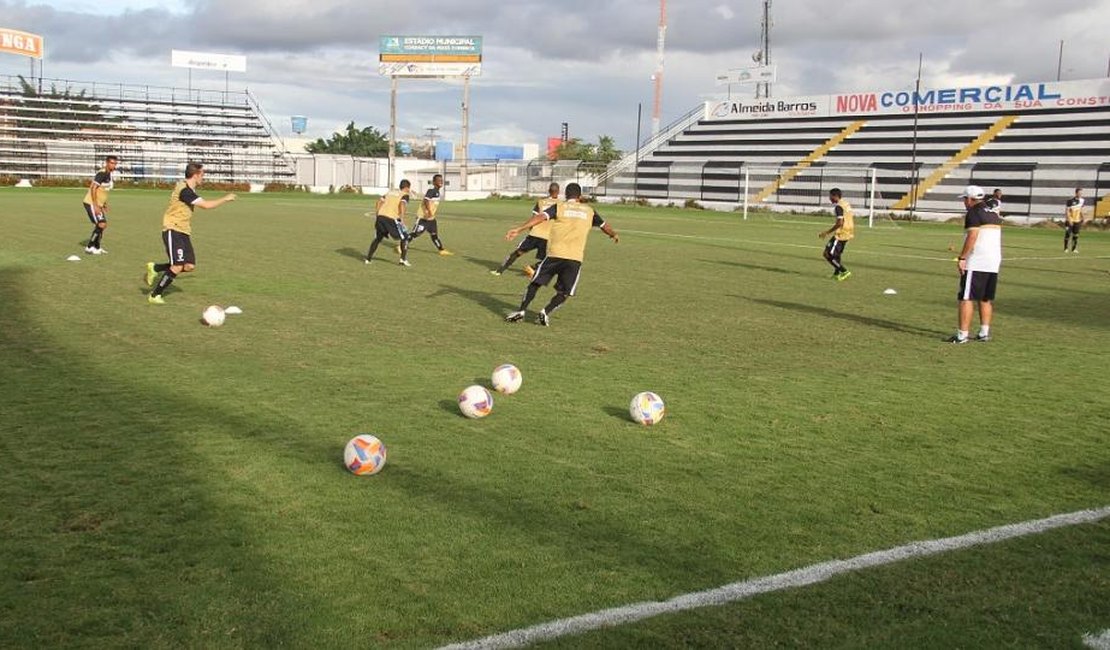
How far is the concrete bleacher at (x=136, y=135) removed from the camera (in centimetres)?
6650

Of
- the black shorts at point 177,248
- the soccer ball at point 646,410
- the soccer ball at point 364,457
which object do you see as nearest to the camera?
the soccer ball at point 364,457

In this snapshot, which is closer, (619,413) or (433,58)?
(619,413)

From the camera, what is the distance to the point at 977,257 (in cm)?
1130

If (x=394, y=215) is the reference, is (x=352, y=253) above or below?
below

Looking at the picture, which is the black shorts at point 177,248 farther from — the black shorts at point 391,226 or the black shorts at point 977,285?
the black shorts at point 977,285

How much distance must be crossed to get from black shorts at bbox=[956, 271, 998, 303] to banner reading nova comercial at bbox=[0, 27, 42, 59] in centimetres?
7788

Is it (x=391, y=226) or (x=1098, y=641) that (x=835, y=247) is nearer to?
(x=391, y=226)

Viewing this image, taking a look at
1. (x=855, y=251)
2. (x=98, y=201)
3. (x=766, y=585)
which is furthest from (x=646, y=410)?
(x=855, y=251)

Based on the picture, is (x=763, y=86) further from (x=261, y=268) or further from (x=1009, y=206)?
(x=261, y=268)

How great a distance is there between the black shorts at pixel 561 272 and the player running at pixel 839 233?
801 centimetres

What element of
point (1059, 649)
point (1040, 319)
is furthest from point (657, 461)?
point (1040, 319)

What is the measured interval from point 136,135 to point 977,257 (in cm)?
7134

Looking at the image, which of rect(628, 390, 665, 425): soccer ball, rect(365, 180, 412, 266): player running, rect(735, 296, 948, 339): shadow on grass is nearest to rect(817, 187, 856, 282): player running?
rect(735, 296, 948, 339): shadow on grass

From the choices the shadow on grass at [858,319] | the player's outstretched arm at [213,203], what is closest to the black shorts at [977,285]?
the shadow on grass at [858,319]
